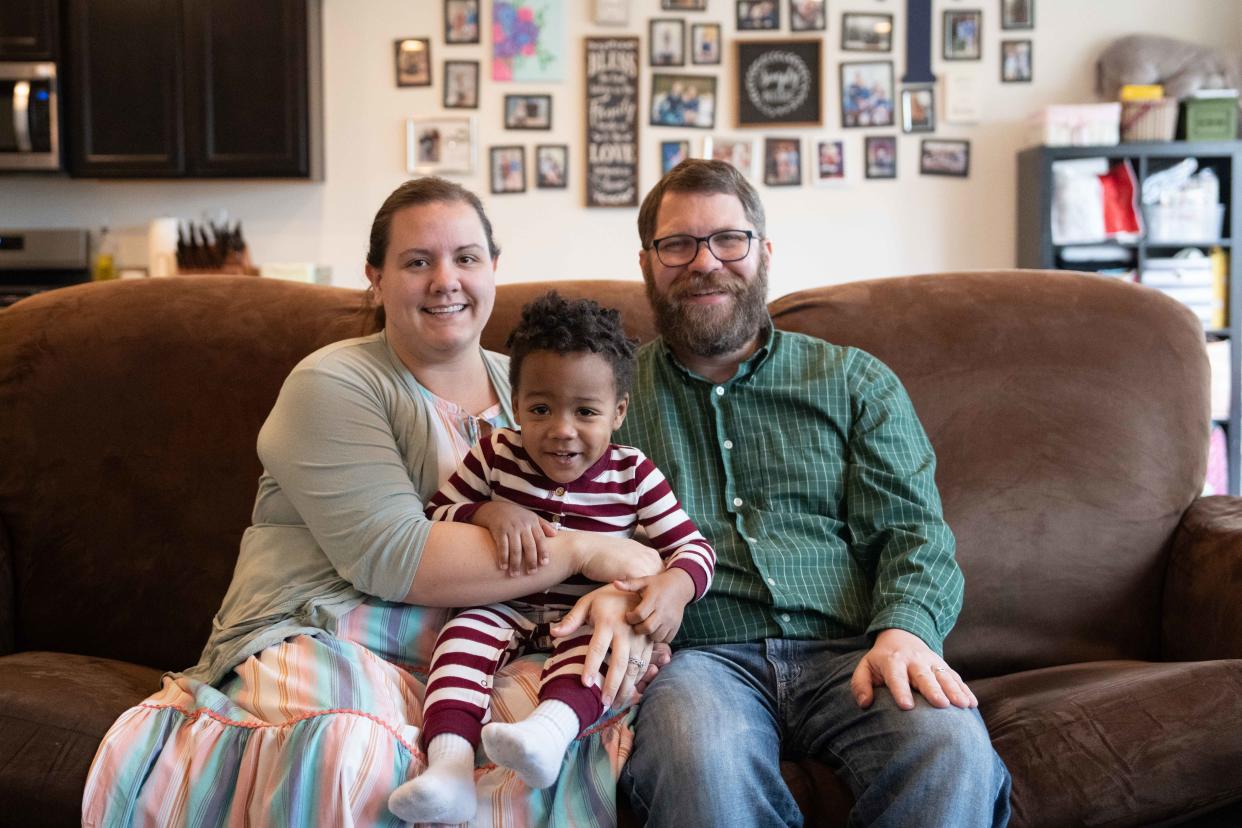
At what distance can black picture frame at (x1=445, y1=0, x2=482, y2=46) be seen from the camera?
4.79 metres

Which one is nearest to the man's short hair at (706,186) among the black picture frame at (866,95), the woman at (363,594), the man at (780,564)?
the man at (780,564)

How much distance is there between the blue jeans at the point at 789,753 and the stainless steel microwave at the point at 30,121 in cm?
402

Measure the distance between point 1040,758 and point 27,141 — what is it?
451 cm

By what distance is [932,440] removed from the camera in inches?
82.4

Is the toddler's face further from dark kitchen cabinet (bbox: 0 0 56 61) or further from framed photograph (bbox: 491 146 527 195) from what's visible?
dark kitchen cabinet (bbox: 0 0 56 61)

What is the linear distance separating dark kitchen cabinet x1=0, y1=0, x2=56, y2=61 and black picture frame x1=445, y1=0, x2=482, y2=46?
63.1 inches

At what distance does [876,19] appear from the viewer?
188 inches

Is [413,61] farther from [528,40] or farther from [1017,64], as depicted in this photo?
[1017,64]

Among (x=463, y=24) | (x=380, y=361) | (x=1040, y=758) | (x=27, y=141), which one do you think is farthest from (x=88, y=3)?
(x=1040, y=758)

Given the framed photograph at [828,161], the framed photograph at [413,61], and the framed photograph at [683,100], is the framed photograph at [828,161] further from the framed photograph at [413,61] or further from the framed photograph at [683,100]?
the framed photograph at [413,61]

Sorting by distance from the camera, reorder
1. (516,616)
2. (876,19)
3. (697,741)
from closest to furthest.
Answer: (697,741) → (516,616) → (876,19)

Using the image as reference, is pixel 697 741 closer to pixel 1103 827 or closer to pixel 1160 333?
pixel 1103 827

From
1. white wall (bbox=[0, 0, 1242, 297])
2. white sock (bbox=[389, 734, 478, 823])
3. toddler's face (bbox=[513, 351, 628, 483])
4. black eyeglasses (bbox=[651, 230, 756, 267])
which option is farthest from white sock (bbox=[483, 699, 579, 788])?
white wall (bbox=[0, 0, 1242, 297])

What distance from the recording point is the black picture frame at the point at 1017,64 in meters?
4.78
